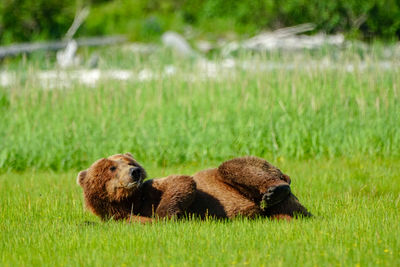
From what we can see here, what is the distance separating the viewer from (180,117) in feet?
32.2

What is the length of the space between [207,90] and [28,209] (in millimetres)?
5069

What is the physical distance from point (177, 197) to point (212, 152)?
12.9 feet

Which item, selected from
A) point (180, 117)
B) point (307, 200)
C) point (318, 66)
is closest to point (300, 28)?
point (318, 66)

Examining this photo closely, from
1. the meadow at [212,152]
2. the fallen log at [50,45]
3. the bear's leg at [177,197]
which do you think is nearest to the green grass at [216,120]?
the meadow at [212,152]

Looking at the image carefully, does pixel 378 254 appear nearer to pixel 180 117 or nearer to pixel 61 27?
pixel 180 117

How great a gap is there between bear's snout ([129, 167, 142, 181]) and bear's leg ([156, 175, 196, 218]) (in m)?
0.29

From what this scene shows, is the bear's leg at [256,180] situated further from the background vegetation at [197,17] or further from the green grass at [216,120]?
the background vegetation at [197,17]

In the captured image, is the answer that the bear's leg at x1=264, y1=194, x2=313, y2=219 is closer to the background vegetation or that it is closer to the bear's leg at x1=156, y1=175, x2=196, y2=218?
the bear's leg at x1=156, y1=175, x2=196, y2=218

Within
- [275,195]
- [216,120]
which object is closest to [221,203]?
[275,195]

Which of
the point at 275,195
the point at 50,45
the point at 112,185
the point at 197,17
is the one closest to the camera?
the point at 275,195

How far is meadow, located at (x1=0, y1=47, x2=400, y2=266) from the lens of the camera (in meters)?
4.47

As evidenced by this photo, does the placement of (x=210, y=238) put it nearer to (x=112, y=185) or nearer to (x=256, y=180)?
(x=256, y=180)

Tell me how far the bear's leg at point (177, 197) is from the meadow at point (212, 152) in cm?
14

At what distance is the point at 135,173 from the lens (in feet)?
16.8
